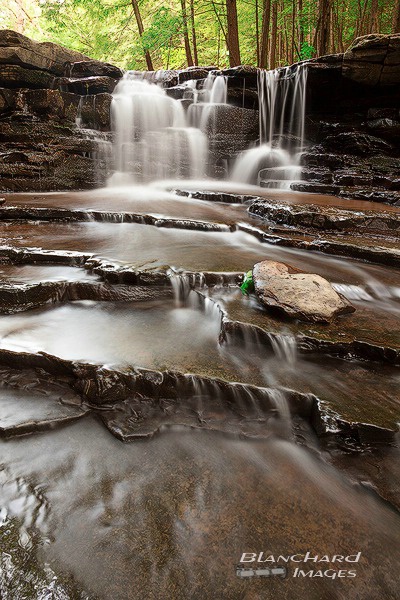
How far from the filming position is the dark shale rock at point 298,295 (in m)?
3.18

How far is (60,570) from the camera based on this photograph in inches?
57.7

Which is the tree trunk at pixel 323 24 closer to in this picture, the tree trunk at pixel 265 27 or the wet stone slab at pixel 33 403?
the tree trunk at pixel 265 27

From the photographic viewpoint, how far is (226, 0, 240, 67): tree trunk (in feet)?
41.3

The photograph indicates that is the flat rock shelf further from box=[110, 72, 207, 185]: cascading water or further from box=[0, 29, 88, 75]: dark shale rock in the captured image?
box=[0, 29, 88, 75]: dark shale rock

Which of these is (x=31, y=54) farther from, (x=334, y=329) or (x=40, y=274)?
(x=334, y=329)

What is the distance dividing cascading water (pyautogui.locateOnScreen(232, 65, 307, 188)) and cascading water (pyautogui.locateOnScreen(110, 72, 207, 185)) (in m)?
1.74

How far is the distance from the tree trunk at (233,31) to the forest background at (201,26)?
0.02 meters

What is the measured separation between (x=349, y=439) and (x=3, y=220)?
6856mm

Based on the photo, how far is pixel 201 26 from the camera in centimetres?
2011

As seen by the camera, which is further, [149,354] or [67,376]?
[149,354]

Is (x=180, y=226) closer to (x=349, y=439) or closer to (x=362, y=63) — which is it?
(x=349, y=439)

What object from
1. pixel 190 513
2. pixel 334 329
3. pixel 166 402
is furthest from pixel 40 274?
pixel 334 329

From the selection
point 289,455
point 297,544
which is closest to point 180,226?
point 289,455

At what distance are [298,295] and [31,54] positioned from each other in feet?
43.3
